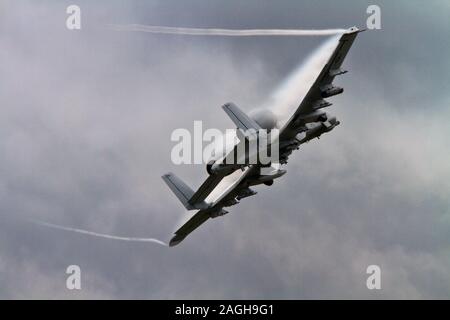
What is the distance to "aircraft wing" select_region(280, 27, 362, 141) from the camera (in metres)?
102

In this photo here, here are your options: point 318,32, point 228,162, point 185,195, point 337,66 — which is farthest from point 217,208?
point 318,32

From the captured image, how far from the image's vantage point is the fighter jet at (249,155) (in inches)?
4003

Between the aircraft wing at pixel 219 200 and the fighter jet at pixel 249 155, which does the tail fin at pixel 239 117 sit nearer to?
the fighter jet at pixel 249 155

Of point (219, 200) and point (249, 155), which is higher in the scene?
point (249, 155)

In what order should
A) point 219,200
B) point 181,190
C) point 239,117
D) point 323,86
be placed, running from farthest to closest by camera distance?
point 219,200 → point 181,190 → point 323,86 → point 239,117

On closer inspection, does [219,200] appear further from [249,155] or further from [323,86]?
[323,86]

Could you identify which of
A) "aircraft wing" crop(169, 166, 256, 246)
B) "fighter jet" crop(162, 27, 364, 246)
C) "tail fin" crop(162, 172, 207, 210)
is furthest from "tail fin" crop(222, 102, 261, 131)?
"tail fin" crop(162, 172, 207, 210)

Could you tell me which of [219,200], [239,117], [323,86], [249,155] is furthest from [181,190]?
[323,86]

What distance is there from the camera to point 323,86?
104812 mm

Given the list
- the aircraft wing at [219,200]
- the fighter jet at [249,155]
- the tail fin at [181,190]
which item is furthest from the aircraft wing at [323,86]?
the tail fin at [181,190]

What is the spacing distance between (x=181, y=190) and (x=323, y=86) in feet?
69.0

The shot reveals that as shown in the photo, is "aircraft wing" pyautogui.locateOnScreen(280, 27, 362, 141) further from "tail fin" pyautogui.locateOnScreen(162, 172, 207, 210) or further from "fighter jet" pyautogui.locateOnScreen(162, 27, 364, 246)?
"tail fin" pyautogui.locateOnScreen(162, 172, 207, 210)

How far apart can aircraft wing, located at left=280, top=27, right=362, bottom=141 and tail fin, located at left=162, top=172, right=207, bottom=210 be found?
1290 cm

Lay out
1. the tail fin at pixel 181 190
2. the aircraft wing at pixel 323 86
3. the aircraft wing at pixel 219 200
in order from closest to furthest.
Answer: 1. the aircraft wing at pixel 323 86
2. the tail fin at pixel 181 190
3. the aircraft wing at pixel 219 200
